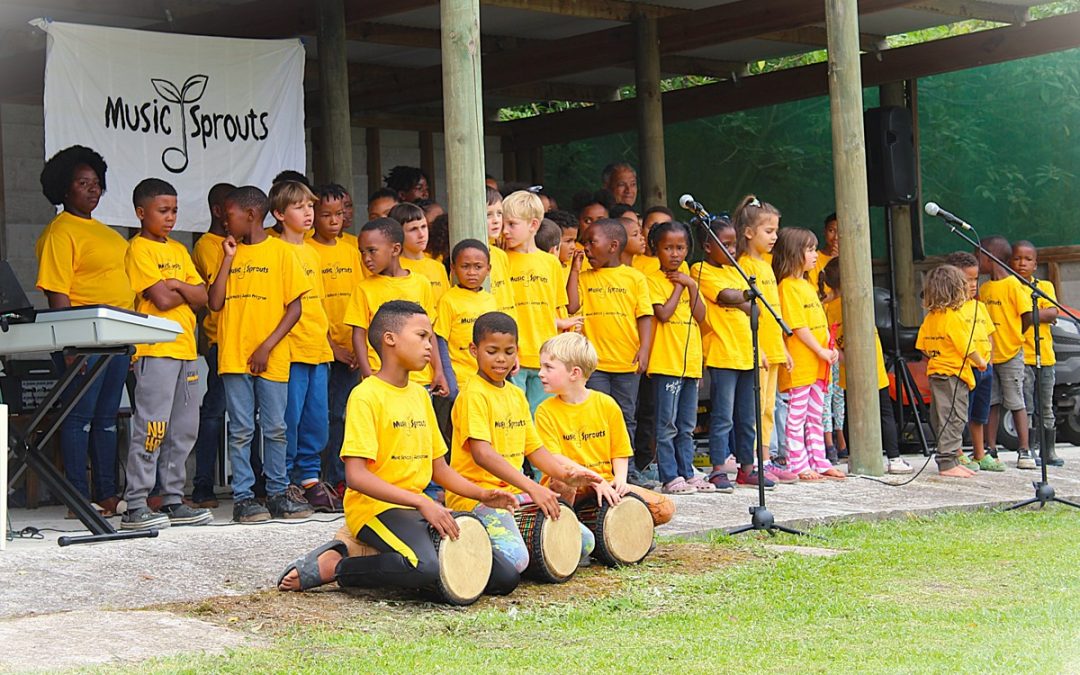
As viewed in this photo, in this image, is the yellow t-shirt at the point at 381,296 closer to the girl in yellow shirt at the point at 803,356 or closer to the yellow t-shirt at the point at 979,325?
the girl in yellow shirt at the point at 803,356

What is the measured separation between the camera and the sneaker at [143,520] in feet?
24.5

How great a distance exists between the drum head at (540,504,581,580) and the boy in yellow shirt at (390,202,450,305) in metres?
2.13

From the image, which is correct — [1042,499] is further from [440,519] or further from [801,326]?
[440,519]

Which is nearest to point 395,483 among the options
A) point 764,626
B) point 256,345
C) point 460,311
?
point 764,626

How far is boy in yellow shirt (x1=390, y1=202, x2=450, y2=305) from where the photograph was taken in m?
8.34

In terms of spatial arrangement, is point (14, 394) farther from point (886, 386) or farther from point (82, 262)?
point (886, 386)

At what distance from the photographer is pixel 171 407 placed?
7758 mm

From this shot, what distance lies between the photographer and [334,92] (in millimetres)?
10695

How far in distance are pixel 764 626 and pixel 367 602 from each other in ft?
5.17

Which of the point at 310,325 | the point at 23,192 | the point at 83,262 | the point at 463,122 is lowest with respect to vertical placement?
the point at 310,325

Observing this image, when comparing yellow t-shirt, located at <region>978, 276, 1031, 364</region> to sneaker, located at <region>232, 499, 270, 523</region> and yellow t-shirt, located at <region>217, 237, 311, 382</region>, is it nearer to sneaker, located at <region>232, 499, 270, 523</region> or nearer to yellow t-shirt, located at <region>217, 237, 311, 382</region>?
yellow t-shirt, located at <region>217, 237, 311, 382</region>

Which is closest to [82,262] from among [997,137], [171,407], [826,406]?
[171,407]

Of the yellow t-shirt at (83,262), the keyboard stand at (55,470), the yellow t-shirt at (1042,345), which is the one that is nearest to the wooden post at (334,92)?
the yellow t-shirt at (83,262)

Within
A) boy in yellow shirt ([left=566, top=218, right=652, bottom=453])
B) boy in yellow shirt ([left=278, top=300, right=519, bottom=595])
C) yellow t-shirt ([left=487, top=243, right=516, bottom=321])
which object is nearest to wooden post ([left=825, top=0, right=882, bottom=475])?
boy in yellow shirt ([left=566, top=218, right=652, bottom=453])
